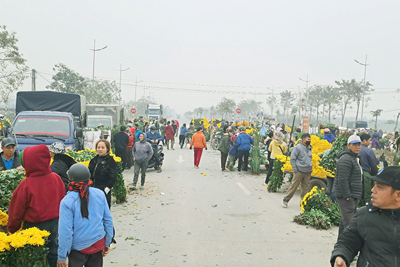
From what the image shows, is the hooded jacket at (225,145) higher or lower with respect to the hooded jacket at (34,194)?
lower

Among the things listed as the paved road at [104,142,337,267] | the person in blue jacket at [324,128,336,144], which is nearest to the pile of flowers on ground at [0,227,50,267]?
the paved road at [104,142,337,267]

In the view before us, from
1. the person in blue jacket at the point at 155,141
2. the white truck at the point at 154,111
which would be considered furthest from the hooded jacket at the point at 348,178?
the white truck at the point at 154,111

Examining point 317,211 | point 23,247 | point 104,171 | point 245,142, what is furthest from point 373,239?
point 245,142

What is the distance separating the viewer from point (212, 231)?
8312mm

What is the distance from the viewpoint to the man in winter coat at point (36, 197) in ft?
14.4

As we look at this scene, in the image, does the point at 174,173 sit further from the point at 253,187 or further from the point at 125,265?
the point at 125,265

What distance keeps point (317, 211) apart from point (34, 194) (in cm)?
645

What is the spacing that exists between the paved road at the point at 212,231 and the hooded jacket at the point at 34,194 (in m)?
2.20

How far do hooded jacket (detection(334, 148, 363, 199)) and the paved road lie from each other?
1140 millimetres

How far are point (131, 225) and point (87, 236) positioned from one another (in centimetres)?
458

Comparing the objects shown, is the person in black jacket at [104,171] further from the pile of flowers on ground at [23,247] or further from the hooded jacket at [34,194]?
the pile of flowers on ground at [23,247]

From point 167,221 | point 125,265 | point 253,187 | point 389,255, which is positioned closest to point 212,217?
point 167,221

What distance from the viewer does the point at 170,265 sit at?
6352 millimetres

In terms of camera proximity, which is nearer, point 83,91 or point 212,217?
point 212,217
